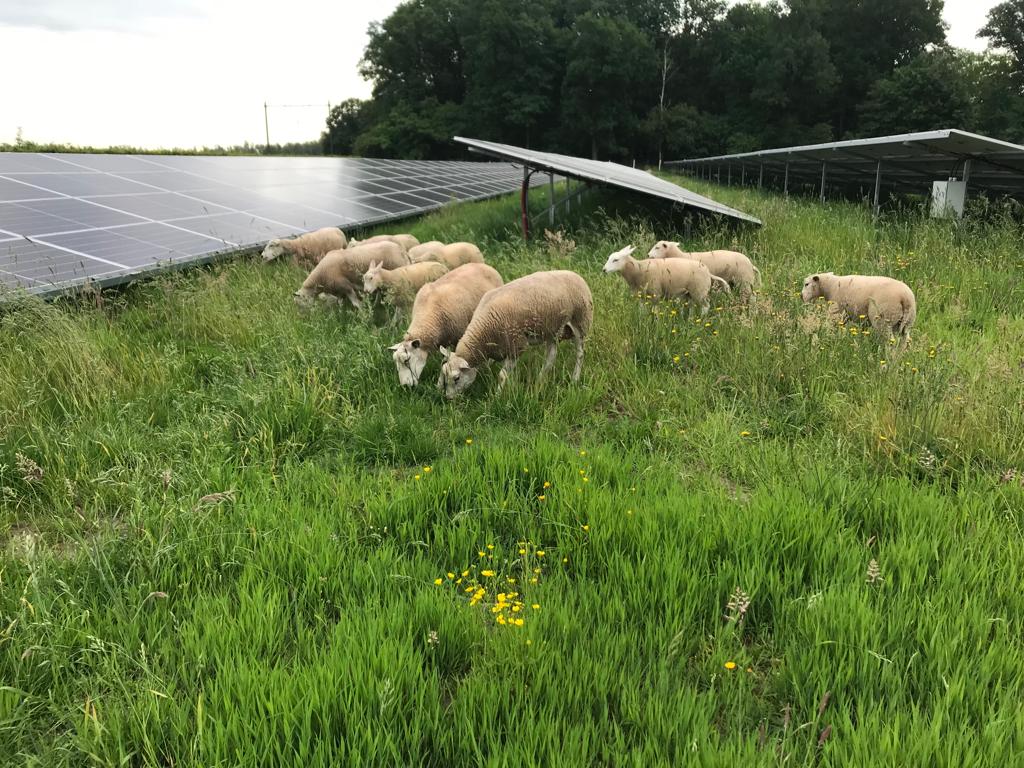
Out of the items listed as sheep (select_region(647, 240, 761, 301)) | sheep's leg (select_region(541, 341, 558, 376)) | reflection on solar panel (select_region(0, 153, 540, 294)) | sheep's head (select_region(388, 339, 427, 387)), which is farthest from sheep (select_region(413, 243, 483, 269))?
reflection on solar panel (select_region(0, 153, 540, 294))

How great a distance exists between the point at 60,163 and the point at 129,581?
18.8 m

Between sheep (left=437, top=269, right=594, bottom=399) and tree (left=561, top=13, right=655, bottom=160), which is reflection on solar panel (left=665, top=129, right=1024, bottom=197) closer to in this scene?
sheep (left=437, top=269, right=594, bottom=399)

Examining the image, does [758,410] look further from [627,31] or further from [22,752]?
[627,31]

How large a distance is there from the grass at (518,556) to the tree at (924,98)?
196 feet

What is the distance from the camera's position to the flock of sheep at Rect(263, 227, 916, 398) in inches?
206

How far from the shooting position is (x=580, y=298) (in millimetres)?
5727

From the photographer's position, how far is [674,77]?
7000cm

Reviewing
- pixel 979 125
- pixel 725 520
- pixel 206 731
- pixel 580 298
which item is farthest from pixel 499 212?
pixel 979 125

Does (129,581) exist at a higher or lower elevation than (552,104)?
lower

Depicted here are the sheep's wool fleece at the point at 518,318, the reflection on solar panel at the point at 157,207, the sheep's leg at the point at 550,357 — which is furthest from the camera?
the reflection on solar panel at the point at 157,207

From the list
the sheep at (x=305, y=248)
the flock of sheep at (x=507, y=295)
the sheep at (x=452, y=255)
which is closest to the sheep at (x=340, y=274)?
the flock of sheep at (x=507, y=295)

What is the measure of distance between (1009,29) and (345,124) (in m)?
71.4

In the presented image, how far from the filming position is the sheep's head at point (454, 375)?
495cm

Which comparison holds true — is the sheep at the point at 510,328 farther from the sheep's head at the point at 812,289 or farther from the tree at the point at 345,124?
the tree at the point at 345,124
